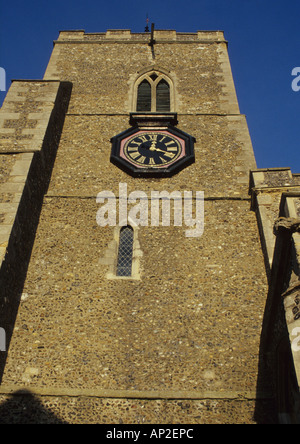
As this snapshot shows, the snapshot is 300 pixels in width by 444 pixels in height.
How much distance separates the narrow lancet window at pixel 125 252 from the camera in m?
8.16

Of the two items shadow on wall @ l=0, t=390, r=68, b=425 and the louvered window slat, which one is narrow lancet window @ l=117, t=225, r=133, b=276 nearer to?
shadow on wall @ l=0, t=390, r=68, b=425

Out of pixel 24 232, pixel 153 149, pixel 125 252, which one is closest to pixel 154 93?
pixel 153 149

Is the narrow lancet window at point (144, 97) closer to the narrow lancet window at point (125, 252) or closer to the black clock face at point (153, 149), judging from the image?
the black clock face at point (153, 149)

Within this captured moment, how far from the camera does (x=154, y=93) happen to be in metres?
12.9

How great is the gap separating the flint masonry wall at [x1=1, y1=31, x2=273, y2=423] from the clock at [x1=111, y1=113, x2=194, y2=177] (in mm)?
229

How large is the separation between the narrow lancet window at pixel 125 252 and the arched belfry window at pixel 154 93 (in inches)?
193

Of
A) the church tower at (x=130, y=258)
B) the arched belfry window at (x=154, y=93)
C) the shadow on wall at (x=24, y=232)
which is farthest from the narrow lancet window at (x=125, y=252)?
the arched belfry window at (x=154, y=93)

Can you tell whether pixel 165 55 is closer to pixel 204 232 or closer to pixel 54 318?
pixel 204 232

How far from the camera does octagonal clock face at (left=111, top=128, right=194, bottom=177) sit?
9.95 meters

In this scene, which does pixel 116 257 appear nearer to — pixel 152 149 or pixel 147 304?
pixel 147 304

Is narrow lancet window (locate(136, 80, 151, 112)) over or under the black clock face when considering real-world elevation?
over

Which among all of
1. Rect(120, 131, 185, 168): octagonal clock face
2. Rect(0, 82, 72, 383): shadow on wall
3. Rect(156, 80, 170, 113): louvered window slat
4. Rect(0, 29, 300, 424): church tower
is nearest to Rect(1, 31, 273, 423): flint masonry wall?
Rect(0, 29, 300, 424): church tower

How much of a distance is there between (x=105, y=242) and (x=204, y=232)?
1.92 m

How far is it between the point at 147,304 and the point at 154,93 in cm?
748
